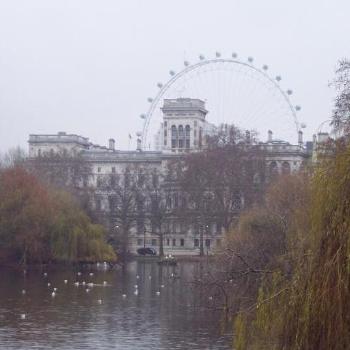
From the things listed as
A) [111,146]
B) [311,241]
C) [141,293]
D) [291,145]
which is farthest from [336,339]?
[111,146]

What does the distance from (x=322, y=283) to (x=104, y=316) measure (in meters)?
26.9

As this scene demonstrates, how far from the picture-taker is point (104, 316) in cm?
4116

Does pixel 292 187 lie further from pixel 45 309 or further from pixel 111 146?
pixel 111 146

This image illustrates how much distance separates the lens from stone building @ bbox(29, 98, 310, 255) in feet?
389


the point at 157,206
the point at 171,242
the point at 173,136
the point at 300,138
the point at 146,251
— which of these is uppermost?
the point at 173,136

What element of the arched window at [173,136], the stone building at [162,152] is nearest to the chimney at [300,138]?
the stone building at [162,152]

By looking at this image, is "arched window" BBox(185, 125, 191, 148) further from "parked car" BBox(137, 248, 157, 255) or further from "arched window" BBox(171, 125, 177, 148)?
"parked car" BBox(137, 248, 157, 255)

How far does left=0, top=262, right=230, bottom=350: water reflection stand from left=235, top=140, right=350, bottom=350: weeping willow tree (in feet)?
52.9

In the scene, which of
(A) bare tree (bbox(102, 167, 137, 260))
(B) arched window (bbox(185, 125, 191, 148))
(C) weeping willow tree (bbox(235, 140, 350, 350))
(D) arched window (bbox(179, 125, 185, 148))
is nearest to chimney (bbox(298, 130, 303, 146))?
(B) arched window (bbox(185, 125, 191, 148))

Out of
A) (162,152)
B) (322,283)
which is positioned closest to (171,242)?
(162,152)

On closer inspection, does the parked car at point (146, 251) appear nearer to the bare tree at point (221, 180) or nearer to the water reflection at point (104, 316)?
the bare tree at point (221, 180)

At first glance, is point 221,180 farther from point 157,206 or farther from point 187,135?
point 187,135

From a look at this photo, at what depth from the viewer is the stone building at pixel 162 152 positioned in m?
119

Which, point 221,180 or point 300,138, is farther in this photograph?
point 300,138
